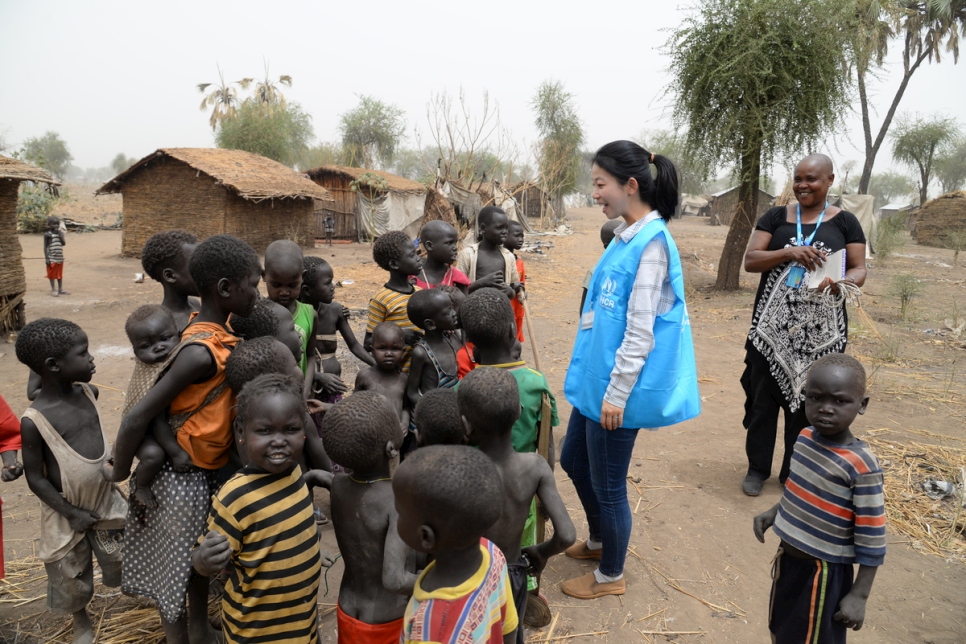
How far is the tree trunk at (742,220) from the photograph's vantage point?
31.8 feet

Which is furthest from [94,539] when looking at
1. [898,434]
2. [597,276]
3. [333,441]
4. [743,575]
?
[898,434]

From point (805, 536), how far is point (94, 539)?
272 centimetres

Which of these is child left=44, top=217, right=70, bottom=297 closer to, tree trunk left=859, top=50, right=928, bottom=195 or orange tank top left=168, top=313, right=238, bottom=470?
orange tank top left=168, top=313, right=238, bottom=470

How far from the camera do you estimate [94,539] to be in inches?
94.0

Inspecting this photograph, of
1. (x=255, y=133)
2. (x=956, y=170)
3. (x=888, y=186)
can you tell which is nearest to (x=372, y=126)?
(x=255, y=133)

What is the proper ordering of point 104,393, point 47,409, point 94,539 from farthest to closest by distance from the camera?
point 104,393, point 94,539, point 47,409

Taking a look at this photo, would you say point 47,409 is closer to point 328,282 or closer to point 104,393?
point 328,282

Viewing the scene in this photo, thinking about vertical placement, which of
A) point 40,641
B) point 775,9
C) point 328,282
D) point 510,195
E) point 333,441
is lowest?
point 40,641

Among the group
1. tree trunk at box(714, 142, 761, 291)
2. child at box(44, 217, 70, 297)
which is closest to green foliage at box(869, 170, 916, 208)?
tree trunk at box(714, 142, 761, 291)

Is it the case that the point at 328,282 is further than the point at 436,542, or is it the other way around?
the point at 328,282

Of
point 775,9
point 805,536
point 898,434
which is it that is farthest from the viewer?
point 775,9

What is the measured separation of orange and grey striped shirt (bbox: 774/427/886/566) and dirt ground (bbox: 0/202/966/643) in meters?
0.90

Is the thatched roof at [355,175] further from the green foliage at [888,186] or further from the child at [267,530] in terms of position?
the green foliage at [888,186]

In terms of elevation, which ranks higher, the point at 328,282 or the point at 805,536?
the point at 328,282
